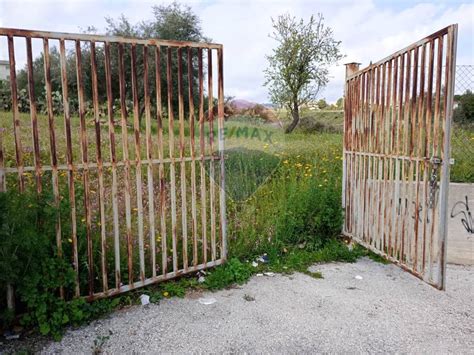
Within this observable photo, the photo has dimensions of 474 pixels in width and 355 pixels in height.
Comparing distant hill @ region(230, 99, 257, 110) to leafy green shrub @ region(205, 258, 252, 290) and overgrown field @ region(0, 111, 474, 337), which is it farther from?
leafy green shrub @ region(205, 258, 252, 290)

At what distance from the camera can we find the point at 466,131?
634 cm

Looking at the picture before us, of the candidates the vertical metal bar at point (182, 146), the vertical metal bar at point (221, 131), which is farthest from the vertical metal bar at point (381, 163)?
the vertical metal bar at point (182, 146)

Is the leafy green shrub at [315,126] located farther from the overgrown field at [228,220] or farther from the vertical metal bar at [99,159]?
the vertical metal bar at [99,159]

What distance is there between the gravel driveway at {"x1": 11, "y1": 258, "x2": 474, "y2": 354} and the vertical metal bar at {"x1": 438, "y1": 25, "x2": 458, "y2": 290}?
42cm

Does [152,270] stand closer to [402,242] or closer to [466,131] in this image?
[402,242]

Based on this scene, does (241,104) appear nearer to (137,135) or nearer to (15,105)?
(137,135)

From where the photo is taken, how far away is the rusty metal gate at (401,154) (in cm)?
320

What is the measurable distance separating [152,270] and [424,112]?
284cm

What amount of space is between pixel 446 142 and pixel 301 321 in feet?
6.09

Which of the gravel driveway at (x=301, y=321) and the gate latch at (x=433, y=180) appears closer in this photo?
the gravel driveway at (x=301, y=321)

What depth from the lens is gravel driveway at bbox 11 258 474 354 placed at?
8.93ft

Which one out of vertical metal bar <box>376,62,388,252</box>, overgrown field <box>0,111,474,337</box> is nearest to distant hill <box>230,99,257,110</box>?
overgrown field <box>0,111,474,337</box>

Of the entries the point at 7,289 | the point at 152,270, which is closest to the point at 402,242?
the point at 152,270

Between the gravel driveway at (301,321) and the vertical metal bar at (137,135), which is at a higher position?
the vertical metal bar at (137,135)
